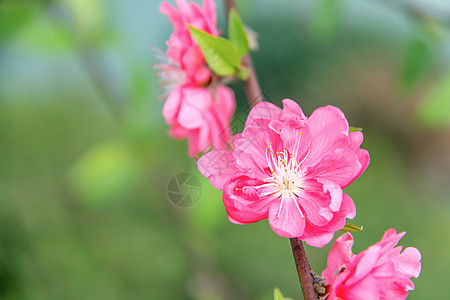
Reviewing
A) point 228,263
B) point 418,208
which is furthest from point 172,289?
point 418,208

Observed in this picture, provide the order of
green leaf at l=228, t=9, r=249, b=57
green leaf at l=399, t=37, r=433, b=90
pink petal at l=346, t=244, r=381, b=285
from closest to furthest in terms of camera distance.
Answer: pink petal at l=346, t=244, r=381, b=285 → green leaf at l=228, t=9, r=249, b=57 → green leaf at l=399, t=37, r=433, b=90

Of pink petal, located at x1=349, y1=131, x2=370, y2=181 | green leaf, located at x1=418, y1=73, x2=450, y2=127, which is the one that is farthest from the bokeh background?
pink petal, located at x1=349, y1=131, x2=370, y2=181

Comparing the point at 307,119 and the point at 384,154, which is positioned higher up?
the point at 307,119

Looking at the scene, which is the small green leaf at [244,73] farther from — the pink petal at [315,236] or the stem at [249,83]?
the pink petal at [315,236]

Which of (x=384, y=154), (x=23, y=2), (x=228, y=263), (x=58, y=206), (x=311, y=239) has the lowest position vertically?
(x=384, y=154)


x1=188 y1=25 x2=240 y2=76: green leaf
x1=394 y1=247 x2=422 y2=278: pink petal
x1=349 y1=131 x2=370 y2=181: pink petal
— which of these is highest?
x1=188 y1=25 x2=240 y2=76: green leaf

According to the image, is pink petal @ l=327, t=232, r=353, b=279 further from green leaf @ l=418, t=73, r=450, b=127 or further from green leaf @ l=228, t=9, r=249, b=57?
green leaf @ l=418, t=73, r=450, b=127

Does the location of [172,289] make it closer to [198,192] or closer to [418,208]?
[418,208]
